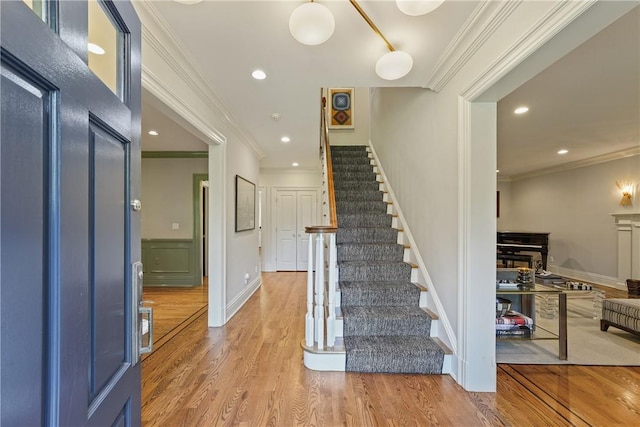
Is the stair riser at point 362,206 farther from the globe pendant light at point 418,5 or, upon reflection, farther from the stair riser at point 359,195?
the globe pendant light at point 418,5

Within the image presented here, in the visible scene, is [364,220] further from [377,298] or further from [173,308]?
[173,308]

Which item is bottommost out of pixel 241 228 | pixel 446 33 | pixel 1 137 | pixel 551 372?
pixel 551 372

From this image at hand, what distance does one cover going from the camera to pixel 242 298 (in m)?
3.95

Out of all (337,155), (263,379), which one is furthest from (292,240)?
(263,379)

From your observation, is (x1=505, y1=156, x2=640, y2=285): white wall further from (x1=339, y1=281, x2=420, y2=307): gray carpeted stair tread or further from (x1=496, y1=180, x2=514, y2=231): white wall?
(x1=339, y1=281, x2=420, y2=307): gray carpeted stair tread

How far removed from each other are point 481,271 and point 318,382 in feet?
4.67

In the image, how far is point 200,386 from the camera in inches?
78.7

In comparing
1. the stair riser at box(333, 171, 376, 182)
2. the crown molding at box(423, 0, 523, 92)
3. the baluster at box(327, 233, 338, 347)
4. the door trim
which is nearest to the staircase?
the baluster at box(327, 233, 338, 347)

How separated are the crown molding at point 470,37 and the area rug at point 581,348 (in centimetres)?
236

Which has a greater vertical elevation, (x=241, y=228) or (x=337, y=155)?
(x=337, y=155)

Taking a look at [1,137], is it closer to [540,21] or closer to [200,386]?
[540,21]

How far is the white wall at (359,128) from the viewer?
6.57m

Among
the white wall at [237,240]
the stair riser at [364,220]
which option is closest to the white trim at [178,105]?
the white wall at [237,240]

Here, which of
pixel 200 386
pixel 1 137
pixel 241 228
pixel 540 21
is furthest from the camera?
pixel 241 228
